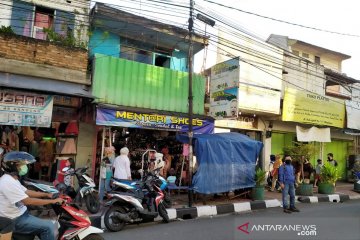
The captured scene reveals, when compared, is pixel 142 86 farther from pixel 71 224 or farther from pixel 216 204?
pixel 71 224

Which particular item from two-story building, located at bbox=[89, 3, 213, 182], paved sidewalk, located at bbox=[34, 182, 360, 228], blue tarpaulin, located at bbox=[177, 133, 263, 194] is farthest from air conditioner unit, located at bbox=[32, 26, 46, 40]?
paved sidewalk, located at bbox=[34, 182, 360, 228]

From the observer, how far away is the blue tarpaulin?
1069 centimetres

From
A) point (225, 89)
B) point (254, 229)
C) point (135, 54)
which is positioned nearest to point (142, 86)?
point (135, 54)

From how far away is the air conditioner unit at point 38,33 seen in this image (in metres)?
11.2

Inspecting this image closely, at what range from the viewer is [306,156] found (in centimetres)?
1436

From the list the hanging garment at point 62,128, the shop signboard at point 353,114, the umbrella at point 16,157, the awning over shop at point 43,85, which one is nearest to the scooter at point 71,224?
the umbrella at point 16,157

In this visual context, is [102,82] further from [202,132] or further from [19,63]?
[202,132]

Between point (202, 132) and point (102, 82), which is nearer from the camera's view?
point (102, 82)

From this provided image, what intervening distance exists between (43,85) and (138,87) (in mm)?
3230

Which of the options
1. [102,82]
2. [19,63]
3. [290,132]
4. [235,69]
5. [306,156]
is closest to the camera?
[19,63]

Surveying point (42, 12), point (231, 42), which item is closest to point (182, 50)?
point (231, 42)

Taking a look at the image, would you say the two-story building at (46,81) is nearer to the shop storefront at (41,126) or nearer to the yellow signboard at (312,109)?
the shop storefront at (41,126)

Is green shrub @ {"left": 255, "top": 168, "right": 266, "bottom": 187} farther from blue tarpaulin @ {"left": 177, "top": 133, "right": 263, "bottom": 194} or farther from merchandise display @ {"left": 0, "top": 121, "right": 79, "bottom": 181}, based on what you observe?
merchandise display @ {"left": 0, "top": 121, "right": 79, "bottom": 181}

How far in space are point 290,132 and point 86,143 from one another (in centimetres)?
1156
